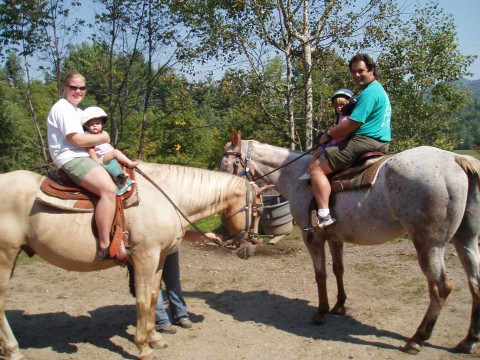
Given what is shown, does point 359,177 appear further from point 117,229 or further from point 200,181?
point 117,229

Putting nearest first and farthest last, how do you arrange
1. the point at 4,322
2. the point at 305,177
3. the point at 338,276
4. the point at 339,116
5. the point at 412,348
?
the point at 4,322 → the point at 412,348 → the point at 305,177 → the point at 339,116 → the point at 338,276

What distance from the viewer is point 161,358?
160 inches

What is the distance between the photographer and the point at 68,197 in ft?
12.4

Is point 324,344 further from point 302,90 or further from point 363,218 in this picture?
point 302,90

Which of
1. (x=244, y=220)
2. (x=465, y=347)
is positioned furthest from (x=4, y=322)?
(x=465, y=347)

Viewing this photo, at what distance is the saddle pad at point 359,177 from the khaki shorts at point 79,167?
8.15 feet

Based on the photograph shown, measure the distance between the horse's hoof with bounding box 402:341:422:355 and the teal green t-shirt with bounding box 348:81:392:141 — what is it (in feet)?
6.85

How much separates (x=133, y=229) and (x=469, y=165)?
3157 millimetres

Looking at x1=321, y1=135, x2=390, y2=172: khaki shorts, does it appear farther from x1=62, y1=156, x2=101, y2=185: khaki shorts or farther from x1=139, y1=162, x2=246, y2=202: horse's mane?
x1=62, y1=156, x2=101, y2=185: khaki shorts

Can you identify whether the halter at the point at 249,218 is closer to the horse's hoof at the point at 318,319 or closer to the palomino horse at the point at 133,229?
the palomino horse at the point at 133,229

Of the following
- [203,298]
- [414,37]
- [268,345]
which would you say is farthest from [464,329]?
[414,37]

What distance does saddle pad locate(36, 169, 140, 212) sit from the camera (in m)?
3.78

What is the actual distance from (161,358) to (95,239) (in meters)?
1.35

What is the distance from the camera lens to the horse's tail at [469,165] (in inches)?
152
